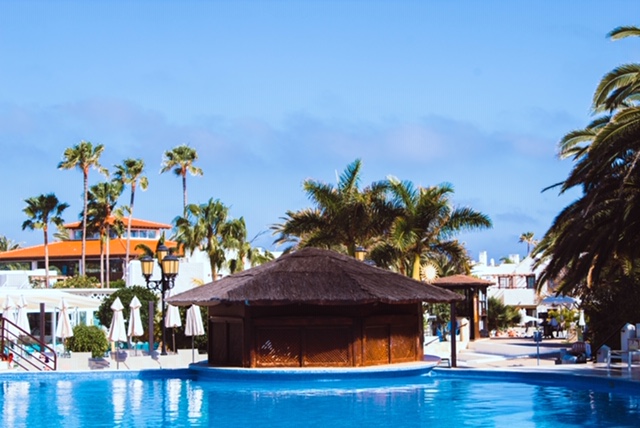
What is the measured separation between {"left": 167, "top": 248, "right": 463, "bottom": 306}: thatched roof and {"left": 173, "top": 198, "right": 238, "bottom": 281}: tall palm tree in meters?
27.2

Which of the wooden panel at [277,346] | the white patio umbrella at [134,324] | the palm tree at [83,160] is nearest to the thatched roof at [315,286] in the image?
the wooden panel at [277,346]

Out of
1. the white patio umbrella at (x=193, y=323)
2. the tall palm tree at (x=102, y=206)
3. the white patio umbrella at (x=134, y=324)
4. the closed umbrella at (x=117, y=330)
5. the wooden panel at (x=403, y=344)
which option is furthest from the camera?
the tall palm tree at (x=102, y=206)

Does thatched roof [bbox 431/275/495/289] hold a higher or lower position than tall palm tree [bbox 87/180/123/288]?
lower

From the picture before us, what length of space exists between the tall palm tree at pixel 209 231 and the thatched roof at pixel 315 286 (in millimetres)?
27151

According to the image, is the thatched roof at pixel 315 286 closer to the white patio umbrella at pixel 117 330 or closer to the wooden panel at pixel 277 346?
the wooden panel at pixel 277 346

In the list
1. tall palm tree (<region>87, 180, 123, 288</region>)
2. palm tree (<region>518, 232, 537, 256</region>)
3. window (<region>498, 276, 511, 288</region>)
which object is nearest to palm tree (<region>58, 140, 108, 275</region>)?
tall palm tree (<region>87, 180, 123, 288</region>)

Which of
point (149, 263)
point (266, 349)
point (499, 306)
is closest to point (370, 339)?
point (266, 349)

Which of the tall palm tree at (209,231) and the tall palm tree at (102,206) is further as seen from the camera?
the tall palm tree at (102,206)

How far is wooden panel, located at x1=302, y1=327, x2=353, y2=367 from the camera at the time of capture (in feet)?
81.4

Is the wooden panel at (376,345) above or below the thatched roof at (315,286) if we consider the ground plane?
below

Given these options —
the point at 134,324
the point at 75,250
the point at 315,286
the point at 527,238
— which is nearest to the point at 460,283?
the point at 315,286

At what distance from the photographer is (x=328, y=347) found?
24.8 metres

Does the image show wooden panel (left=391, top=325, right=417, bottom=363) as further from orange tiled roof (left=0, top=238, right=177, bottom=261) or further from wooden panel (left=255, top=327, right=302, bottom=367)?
orange tiled roof (left=0, top=238, right=177, bottom=261)

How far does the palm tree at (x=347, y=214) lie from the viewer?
35.6 meters
